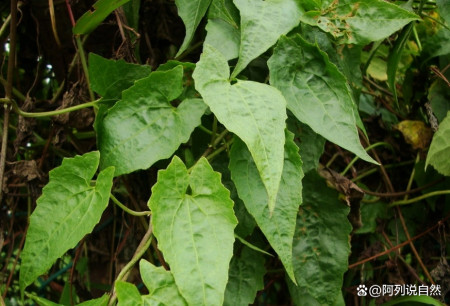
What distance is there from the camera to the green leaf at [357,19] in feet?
2.09

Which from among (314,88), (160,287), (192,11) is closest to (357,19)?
(314,88)

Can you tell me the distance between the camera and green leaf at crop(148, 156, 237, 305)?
469 mm

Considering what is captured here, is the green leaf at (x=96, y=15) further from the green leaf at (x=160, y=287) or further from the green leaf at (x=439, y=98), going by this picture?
the green leaf at (x=439, y=98)

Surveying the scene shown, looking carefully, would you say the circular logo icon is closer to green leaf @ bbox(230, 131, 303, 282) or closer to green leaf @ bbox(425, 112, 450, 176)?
green leaf @ bbox(425, 112, 450, 176)

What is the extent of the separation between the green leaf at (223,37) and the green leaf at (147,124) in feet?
0.21

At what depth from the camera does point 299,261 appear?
2.31ft

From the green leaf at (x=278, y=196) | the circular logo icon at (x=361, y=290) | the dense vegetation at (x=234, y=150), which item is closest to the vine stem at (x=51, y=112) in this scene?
the dense vegetation at (x=234, y=150)

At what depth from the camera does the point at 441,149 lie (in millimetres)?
794

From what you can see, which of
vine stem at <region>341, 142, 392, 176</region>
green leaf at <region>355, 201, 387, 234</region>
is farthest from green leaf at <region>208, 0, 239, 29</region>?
green leaf at <region>355, 201, 387, 234</region>

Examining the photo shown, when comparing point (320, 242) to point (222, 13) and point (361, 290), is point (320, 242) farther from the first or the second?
point (222, 13)

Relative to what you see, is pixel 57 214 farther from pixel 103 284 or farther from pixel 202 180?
pixel 103 284

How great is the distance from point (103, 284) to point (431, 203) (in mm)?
682

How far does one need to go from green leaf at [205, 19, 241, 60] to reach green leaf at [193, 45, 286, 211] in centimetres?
7

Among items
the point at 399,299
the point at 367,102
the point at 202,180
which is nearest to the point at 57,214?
the point at 202,180
